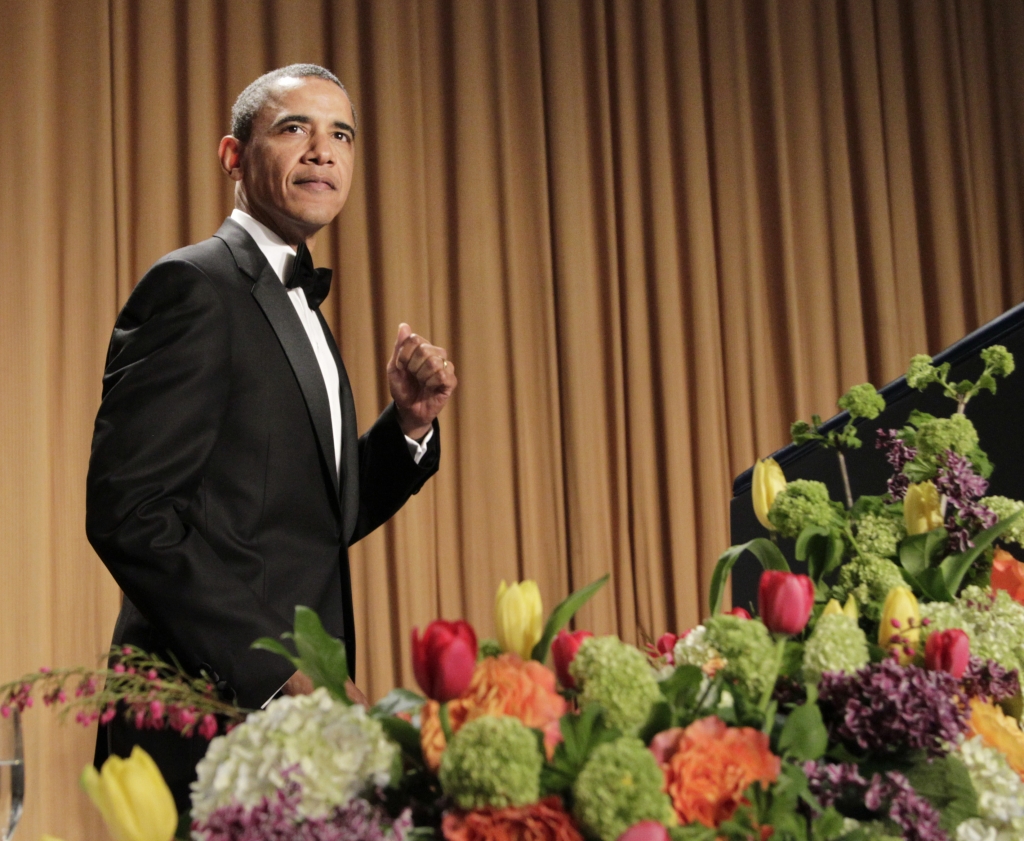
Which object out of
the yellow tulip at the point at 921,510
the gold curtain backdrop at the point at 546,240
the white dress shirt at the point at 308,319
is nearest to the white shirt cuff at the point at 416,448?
the white dress shirt at the point at 308,319

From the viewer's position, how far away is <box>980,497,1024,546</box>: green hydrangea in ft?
2.67

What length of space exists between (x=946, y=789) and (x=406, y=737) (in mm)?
272

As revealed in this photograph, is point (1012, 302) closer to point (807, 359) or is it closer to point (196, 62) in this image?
point (807, 359)

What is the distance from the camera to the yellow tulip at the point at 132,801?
0.49 meters

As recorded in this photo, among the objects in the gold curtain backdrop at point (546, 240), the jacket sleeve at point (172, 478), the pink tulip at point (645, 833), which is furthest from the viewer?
the gold curtain backdrop at point (546, 240)

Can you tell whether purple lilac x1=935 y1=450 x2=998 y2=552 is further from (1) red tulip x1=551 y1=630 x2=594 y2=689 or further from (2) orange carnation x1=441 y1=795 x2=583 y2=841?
(2) orange carnation x1=441 y1=795 x2=583 y2=841

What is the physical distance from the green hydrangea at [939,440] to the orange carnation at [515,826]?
0.44m

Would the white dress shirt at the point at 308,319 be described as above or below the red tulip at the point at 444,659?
above

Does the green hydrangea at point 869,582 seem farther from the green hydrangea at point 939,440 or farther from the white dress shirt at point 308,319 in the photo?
the white dress shirt at point 308,319

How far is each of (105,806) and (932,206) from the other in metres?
4.28

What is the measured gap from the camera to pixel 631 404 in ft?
13.0

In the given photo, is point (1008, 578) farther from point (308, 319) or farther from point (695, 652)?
point (308, 319)

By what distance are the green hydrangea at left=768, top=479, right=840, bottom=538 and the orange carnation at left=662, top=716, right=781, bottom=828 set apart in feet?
0.95

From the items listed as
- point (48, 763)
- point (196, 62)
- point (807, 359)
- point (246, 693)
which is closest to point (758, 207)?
point (807, 359)
